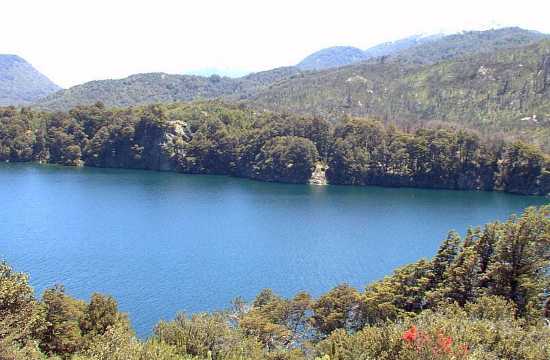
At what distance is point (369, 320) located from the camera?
4456cm

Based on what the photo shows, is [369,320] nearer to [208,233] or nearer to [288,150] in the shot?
[208,233]

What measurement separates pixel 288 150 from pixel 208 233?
72.6 m

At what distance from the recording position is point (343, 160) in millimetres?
161000

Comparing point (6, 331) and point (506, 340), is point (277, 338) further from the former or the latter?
point (6, 331)

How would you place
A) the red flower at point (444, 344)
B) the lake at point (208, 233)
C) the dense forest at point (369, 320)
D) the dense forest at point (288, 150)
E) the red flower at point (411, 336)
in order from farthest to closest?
the dense forest at point (288, 150) < the lake at point (208, 233) < the dense forest at point (369, 320) < the red flower at point (411, 336) < the red flower at point (444, 344)

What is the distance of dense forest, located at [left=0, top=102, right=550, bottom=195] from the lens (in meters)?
154

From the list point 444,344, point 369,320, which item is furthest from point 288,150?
point 444,344

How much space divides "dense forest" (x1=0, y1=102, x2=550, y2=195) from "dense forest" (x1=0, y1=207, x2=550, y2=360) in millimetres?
108384

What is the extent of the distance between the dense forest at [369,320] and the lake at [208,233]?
44.9 feet

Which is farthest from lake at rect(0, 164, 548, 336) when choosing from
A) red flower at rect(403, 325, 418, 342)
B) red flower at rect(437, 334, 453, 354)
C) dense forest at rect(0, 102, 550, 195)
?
red flower at rect(437, 334, 453, 354)

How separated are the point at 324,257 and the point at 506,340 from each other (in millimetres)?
50277

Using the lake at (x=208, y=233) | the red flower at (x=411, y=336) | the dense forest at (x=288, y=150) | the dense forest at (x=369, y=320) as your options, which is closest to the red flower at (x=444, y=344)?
the dense forest at (x=369, y=320)

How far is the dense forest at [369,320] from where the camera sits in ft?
91.8

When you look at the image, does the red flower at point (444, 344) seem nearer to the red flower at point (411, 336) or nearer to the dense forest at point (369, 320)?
the dense forest at point (369, 320)
